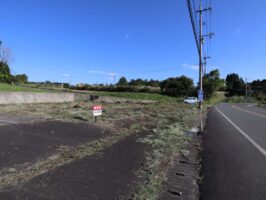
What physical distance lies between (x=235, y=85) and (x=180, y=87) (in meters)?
60.2

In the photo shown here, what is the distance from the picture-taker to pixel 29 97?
2936 cm

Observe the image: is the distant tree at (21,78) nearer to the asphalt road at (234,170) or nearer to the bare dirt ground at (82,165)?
the bare dirt ground at (82,165)

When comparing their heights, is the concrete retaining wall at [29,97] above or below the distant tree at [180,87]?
below

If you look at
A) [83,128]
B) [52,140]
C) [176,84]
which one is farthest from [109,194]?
A: [176,84]

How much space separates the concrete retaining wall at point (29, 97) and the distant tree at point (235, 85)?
10930cm

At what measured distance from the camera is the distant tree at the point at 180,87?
269ft

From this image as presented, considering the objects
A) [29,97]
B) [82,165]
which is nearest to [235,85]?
[29,97]

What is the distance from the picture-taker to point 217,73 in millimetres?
96125

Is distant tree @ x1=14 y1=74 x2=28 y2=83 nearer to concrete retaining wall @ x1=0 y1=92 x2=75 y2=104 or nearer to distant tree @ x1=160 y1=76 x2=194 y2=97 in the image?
distant tree @ x1=160 y1=76 x2=194 y2=97

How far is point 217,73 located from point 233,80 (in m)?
47.0

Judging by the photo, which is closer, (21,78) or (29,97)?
(29,97)

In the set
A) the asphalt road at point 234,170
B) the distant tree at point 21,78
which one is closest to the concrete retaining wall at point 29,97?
the asphalt road at point 234,170

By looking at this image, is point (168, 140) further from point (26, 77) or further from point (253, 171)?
point (26, 77)

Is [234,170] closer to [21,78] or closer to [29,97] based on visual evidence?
[29,97]
